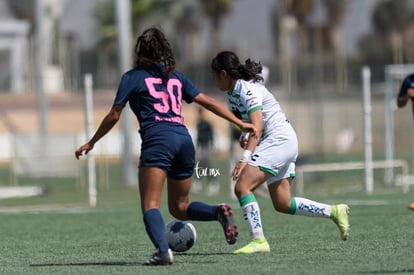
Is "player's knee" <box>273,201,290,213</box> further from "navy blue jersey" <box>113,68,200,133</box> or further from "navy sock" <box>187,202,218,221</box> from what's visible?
"navy blue jersey" <box>113,68,200,133</box>

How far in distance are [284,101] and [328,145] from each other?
5.12 m

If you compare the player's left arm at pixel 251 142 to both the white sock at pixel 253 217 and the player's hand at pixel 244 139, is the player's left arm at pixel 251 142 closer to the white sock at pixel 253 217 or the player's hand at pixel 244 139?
the player's hand at pixel 244 139

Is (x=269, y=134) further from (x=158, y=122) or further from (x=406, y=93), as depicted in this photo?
(x=406, y=93)

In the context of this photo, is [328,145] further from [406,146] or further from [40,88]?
[40,88]

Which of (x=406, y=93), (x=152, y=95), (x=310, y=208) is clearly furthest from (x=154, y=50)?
(x=406, y=93)

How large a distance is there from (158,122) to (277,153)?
1.39 meters

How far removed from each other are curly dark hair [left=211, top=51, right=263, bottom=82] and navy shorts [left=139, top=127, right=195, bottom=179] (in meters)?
0.86

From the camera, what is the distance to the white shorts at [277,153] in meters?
10.7

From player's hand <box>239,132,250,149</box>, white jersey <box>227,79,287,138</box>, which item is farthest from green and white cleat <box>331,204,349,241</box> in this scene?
player's hand <box>239,132,250,149</box>

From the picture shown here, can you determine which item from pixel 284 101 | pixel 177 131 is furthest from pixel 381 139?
pixel 177 131

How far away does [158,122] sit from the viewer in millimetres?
9836

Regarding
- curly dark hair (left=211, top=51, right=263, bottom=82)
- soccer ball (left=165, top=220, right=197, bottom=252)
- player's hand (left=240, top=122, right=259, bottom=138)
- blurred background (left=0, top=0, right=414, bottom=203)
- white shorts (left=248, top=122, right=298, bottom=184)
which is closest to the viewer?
player's hand (left=240, top=122, right=259, bottom=138)

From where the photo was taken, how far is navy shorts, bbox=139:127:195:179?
977 cm

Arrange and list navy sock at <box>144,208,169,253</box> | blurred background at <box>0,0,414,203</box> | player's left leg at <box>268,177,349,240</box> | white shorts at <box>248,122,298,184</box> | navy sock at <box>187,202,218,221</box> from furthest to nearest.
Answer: blurred background at <box>0,0,414,203</box>
player's left leg at <box>268,177,349,240</box>
white shorts at <box>248,122,298,184</box>
navy sock at <box>187,202,218,221</box>
navy sock at <box>144,208,169,253</box>
